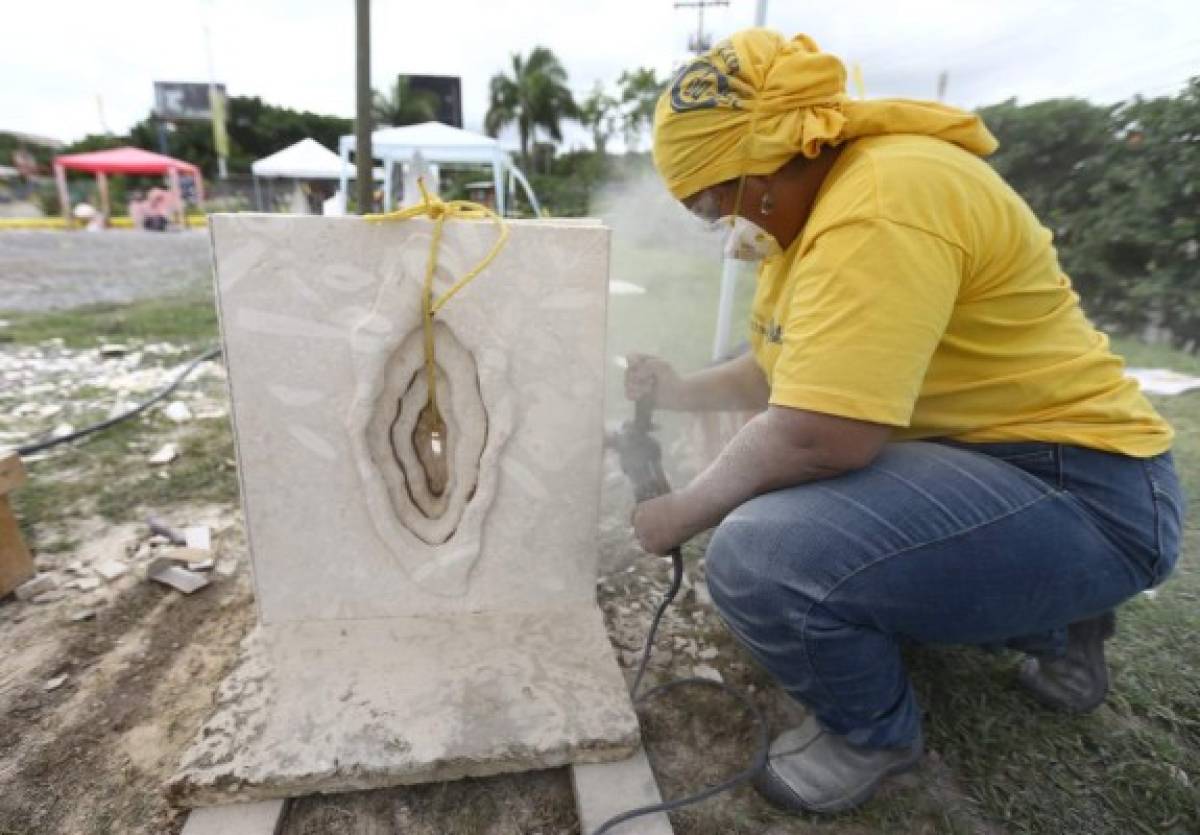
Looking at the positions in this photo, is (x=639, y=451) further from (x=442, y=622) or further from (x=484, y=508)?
(x=442, y=622)

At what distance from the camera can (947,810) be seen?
1425 mm

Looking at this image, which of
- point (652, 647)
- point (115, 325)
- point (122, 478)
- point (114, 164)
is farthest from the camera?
point (114, 164)

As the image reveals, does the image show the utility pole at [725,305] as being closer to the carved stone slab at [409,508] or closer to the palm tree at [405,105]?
the carved stone slab at [409,508]

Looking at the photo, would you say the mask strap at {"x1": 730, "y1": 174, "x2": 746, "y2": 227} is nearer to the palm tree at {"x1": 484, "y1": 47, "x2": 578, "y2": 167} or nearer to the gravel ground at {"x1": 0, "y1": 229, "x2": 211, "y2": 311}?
the gravel ground at {"x1": 0, "y1": 229, "x2": 211, "y2": 311}

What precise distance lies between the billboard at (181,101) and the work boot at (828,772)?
42806 millimetres

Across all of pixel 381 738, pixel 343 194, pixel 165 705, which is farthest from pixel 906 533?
pixel 343 194

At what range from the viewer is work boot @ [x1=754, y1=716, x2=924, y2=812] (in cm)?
141

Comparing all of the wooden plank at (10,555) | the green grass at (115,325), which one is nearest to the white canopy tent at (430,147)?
the green grass at (115,325)

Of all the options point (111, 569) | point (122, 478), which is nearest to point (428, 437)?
point (111, 569)

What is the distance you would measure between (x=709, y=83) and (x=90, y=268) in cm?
1167

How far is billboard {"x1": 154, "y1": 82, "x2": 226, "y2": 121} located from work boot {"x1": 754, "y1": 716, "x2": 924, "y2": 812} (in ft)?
140

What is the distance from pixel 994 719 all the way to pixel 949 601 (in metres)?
0.62

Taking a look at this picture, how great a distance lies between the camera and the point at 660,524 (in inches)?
59.4

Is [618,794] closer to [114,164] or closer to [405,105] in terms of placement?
[114,164]
